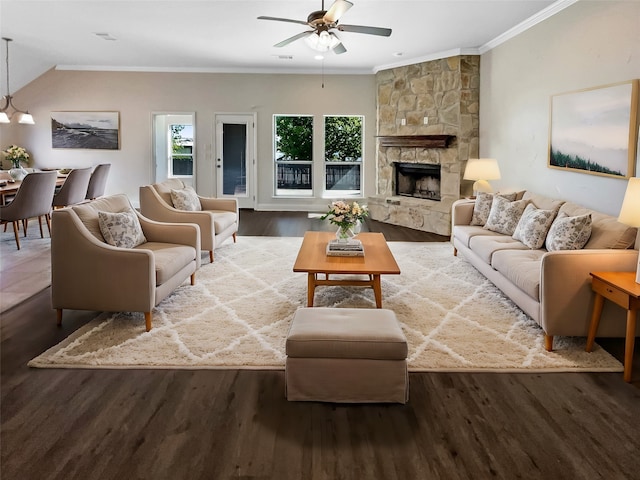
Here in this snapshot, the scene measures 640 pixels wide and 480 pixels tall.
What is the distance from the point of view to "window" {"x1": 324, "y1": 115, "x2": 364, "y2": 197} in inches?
424

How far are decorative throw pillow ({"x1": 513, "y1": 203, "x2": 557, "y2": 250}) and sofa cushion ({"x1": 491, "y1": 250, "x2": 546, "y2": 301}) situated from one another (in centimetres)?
13

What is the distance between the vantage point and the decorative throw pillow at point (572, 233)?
428 cm

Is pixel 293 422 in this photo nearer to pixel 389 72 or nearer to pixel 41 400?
pixel 41 400

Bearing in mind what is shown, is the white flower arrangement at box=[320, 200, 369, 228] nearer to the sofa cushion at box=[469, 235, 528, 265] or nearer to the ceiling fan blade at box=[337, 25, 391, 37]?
the sofa cushion at box=[469, 235, 528, 265]

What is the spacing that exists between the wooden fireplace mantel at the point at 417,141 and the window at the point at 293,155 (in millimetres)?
1649

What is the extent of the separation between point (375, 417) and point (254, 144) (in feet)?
28.0

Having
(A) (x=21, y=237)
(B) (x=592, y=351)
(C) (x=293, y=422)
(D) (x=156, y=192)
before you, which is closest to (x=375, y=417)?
(C) (x=293, y=422)

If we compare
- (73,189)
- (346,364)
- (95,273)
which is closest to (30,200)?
(73,189)

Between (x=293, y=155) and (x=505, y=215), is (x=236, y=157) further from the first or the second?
(x=505, y=215)

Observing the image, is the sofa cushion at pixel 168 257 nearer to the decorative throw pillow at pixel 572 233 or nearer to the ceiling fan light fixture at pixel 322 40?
the ceiling fan light fixture at pixel 322 40

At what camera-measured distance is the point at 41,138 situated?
10914mm

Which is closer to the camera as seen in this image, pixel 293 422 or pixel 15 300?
pixel 293 422

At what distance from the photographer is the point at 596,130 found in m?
4.91

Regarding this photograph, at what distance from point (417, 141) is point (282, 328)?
5638mm
